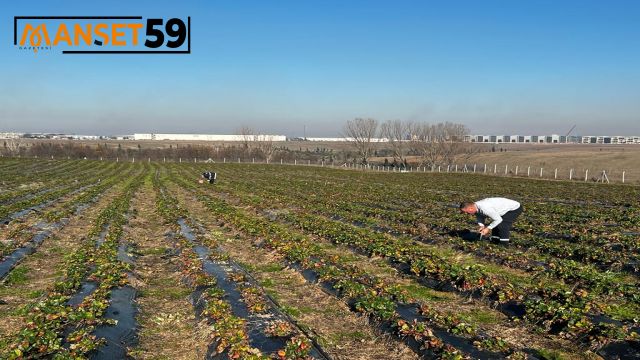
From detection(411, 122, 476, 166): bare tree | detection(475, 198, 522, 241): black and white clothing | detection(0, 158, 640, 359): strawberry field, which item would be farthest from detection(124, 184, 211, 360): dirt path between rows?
detection(411, 122, 476, 166): bare tree

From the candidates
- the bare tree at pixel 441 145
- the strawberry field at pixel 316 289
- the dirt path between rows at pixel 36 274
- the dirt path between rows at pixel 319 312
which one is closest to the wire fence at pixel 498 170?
the bare tree at pixel 441 145

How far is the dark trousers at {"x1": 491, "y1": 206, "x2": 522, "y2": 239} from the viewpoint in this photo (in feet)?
44.2

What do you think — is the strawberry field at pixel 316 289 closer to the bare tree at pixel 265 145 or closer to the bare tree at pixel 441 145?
the bare tree at pixel 441 145

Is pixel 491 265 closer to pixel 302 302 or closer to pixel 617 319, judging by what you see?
pixel 617 319

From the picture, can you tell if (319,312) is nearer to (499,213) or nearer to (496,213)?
(496,213)

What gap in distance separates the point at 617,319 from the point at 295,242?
878cm

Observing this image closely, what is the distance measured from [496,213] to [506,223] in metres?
0.86

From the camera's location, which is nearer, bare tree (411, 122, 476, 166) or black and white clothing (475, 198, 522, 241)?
black and white clothing (475, 198, 522, 241)

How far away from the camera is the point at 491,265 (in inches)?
458

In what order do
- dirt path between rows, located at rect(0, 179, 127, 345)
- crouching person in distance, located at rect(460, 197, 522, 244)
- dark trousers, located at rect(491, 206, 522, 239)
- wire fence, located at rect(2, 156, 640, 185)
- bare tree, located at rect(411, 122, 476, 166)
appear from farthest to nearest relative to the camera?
bare tree, located at rect(411, 122, 476, 166)
wire fence, located at rect(2, 156, 640, 185)
dark trousers, located at rect(491, 206, 522, 239)
crouching person in distance, located at rect(460, 197, 522, 244)
dirt path between rows, located at rect(0, 179, 127, 345)

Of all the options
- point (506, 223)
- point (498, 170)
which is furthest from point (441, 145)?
point (506, 223)

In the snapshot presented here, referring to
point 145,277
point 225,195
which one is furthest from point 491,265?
point 225,195

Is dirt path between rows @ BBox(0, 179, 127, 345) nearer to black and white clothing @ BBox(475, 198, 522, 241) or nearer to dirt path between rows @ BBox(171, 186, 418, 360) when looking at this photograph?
dirt path between rows @ BBox(171, 186, 418, 360)

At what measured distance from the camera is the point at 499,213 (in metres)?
13.3
